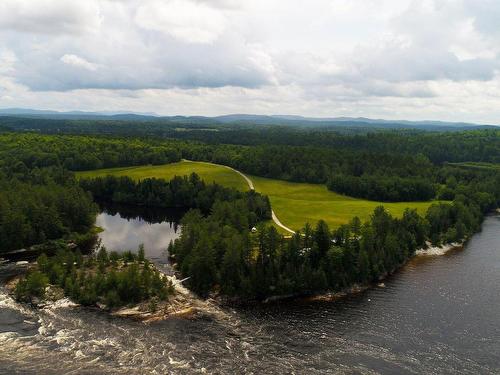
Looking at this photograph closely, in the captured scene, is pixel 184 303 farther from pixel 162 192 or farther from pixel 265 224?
pixel 162 192

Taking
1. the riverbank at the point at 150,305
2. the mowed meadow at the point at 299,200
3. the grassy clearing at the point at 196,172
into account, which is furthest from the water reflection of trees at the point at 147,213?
the riverbank at the point at 150,305

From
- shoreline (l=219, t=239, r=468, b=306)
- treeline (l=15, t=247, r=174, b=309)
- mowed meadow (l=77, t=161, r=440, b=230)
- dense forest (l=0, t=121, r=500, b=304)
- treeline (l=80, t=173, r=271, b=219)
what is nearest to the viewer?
treeline (l=15, t=247, r=174, b=309)

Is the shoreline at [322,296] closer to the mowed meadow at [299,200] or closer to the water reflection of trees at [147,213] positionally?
the mowed meadow at [299,200]

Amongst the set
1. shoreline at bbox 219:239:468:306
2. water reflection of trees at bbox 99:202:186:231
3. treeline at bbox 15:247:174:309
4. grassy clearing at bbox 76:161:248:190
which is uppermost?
grassy clearing at bbox 76:161:248:190

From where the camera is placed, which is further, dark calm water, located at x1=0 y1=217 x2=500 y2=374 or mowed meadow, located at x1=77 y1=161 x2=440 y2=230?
mowed meadow, located at x1=77 y1=161 x2=440 y2=230

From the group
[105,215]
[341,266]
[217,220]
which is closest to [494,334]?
[341,266]

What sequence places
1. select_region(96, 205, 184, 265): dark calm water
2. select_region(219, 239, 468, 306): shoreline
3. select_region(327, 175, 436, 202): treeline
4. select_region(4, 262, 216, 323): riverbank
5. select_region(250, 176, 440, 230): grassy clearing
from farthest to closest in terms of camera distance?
select_region(327, 175, 436, 202): treeline → select_region(250, 176, 440, 230): grassy clearing → select_region(96, 205, 184, 265): dark calm water → select_region(219, 239, 468, 306): shoreline → select_region(4, 262, 216, 323): riverbank

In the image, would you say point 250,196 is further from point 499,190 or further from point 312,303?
point 499,190

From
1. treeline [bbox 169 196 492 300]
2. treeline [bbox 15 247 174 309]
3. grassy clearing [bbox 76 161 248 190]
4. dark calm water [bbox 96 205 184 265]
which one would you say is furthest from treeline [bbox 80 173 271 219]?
treeline [bbox 15 247 174 309]

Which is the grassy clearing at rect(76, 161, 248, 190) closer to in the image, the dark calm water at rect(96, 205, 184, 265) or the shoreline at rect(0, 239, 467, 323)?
the dark calm water at rect(96, 205, 184, 265)
